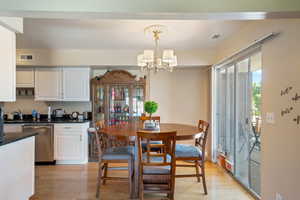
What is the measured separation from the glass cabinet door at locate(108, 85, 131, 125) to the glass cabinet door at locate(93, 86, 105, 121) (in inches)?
6.8

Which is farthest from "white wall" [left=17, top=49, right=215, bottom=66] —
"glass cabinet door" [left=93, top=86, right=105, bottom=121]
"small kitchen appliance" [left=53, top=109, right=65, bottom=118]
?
"small kitchen appliance" [left=53, top=109, right=65, bottom=118]

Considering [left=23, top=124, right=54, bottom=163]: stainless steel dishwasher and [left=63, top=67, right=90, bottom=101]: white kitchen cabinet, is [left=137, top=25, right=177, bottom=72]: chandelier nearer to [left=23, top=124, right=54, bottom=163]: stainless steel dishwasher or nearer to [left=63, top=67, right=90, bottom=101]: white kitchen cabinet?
[left=63, top=67, right=90, bottom=101]: white kitchen cabinet

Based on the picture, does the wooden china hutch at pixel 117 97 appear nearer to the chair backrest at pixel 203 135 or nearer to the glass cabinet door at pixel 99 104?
the glass cabinet door at pixel 99 104

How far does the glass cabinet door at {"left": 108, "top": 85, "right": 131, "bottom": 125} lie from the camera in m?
4.91

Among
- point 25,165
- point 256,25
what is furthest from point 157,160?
point 256,25

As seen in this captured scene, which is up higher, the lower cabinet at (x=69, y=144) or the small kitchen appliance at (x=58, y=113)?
the small kitchen appliance at (x=58, y=113)

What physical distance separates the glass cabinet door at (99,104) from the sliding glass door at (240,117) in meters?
2.41

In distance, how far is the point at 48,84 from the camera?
4.68 m

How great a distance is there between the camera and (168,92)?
511cm

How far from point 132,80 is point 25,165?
9.08 ft

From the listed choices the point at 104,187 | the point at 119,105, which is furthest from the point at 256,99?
the point at 119,105

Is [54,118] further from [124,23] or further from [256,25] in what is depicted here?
[256,25]

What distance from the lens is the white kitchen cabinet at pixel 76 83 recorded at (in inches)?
185

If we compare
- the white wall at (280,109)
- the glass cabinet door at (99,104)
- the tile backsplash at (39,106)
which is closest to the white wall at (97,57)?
the glass cabinet door at (99,104)
